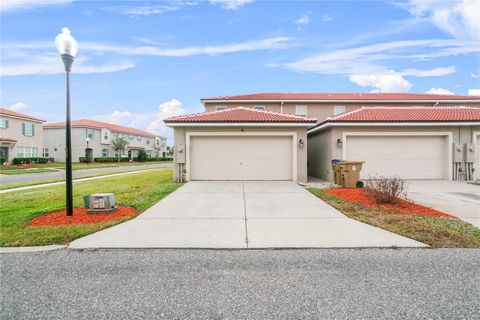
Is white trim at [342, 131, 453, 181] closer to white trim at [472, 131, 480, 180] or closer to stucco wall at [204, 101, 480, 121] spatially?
white trim at [472, 131, 480, 180]

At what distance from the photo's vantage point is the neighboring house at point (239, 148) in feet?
41.1

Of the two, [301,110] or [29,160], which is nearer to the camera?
[301,110]

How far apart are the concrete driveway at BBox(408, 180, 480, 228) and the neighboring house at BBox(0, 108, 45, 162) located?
39.2 metres

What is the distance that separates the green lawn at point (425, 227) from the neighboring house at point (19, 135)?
1483 inches

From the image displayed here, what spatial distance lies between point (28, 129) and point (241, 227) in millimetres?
38611

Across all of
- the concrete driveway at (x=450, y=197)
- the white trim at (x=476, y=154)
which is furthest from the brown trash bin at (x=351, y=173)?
the white trim at (x=476, y=154)

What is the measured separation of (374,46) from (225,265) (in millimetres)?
15954

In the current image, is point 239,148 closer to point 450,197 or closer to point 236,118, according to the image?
point 236,118

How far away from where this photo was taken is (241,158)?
12820mm

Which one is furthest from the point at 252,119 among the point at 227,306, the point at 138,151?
the point at 138,151

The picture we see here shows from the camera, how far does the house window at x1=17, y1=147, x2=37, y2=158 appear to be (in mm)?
30641

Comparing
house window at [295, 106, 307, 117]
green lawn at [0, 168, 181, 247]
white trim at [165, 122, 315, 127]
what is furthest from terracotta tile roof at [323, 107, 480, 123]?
green lawn at [0, 168, 181, 247]

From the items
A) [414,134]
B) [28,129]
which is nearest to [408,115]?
[414,134]

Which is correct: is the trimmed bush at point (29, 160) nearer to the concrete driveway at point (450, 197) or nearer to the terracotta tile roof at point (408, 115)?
the terracotta tile roof at point (408, 115)
